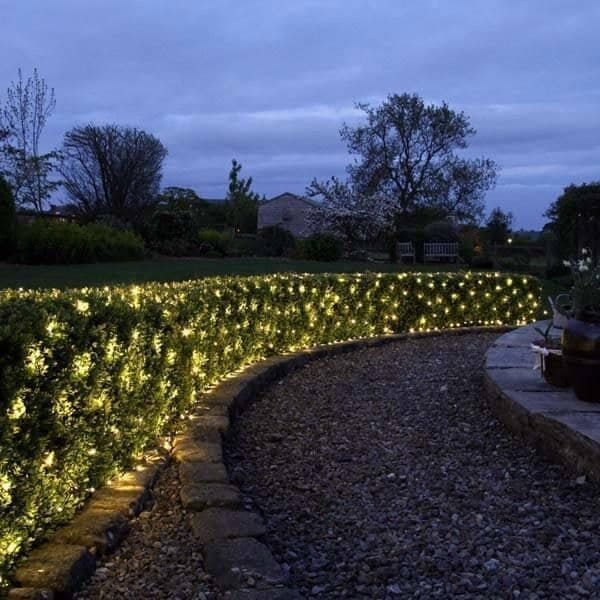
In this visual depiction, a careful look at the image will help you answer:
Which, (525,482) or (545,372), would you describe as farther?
(545,372)

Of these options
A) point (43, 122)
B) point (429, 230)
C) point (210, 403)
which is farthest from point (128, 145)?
point (210, 403)

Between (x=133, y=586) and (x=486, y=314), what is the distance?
784cm

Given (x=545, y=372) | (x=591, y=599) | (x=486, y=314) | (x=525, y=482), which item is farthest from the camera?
(x=486, y=314)

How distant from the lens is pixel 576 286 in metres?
4.07

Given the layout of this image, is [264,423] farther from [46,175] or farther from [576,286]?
[46,175]

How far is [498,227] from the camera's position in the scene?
87.6ft

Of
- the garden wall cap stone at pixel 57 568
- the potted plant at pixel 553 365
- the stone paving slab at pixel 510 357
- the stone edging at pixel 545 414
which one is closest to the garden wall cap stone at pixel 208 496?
the garden wall cap stone at pixel 57 568

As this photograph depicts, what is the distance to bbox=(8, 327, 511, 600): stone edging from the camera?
7.11 ft

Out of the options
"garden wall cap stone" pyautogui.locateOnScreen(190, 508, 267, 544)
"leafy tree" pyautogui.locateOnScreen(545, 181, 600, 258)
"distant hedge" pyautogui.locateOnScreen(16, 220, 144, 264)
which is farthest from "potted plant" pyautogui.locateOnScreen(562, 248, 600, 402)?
"distant hedge" pyautogui.locateOnScreen(16, 220, 144, 264)

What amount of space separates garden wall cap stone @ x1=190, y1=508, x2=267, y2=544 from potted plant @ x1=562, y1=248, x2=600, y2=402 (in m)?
2.04

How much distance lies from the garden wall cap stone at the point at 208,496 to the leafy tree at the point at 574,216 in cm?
1037

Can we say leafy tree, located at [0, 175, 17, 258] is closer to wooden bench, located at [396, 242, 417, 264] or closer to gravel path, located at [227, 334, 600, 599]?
gravel path, located at [227, 334, 600, 599]

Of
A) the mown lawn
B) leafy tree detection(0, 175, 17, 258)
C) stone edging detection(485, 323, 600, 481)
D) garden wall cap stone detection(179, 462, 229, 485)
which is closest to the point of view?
garden wall cap stone detection(179, 462, 229, 485)

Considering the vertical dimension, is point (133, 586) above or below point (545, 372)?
below
